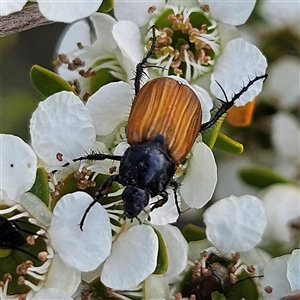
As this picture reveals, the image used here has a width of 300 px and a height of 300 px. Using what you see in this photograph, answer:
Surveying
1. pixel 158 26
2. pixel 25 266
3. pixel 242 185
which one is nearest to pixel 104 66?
pixel 158 26

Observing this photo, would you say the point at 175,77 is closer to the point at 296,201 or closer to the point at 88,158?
the point at 88,158

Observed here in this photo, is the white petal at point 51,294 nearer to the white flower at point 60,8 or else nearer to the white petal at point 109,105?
the white petal at point 109,105

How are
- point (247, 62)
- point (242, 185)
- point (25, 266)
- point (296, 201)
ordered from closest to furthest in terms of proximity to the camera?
1. point (25, 266)
2. point (247, 62)
3. point (296, 201)
4. point (242, 185)

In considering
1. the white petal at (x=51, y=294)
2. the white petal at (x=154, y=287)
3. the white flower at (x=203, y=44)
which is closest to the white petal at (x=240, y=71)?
the white flower at (x=203, y=44)

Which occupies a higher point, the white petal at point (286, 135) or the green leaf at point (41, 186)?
the green leaf at point (41, 186)

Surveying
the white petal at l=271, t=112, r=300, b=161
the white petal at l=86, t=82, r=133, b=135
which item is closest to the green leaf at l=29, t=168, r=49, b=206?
→ the white petal at l=86, t=82, r=133, b=135

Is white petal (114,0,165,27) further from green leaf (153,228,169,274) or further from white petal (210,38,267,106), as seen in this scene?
green leaf (153,228,169,274)
